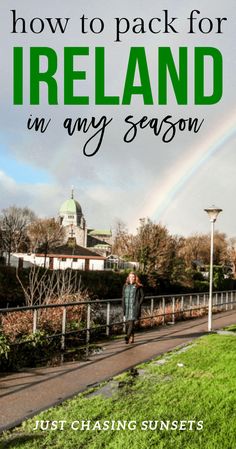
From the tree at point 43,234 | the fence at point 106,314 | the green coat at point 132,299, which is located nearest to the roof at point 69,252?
the tree at point 43,234

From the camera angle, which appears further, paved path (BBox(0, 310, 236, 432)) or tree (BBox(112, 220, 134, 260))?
tree (BBox(112, 220, 134, 260))

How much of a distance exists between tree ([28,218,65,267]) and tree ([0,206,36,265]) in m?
1.96

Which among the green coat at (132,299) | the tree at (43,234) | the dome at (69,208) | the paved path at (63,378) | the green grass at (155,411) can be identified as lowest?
the paved path at (63,378)

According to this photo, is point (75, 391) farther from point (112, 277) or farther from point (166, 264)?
A: point (166, 264)

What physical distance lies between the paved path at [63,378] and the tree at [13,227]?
60885 millimetres

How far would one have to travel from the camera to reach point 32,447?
4699mm

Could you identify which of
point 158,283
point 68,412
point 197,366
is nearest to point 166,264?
point 158,283

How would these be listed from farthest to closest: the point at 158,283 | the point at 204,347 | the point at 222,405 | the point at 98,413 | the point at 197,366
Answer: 1. the point at 158,283
2. the point at 204,347
3. the point at 197,366
4. the point at 222,405
5. the point at 98,413

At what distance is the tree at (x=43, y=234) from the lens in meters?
82.5

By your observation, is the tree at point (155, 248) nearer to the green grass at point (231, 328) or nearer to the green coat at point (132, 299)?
the green grass at point (231, 328)

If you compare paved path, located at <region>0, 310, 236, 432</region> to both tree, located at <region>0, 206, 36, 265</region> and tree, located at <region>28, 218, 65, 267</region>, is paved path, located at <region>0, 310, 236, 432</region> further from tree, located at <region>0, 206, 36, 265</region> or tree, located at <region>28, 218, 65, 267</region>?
→ tree, located at <region>28, 218, 65, 267</region>

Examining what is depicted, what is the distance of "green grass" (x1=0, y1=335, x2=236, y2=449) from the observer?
486 centimetres

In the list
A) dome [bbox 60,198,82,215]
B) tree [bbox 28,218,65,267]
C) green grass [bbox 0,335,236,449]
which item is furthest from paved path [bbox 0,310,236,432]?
dome [bbox 60,198,82,215]

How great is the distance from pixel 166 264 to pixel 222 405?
46.2m
